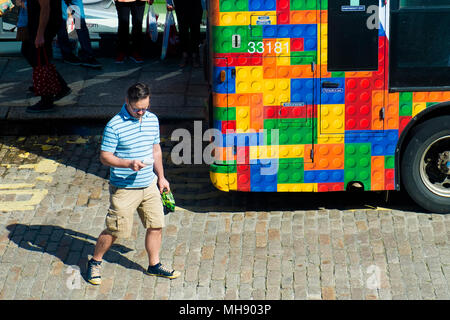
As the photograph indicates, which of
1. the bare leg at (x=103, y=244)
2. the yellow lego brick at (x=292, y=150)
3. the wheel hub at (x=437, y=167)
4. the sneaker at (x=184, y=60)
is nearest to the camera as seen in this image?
the bare leg at (x=103, y=244)

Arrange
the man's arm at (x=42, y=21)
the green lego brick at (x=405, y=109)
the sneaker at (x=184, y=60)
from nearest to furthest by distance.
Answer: the green lego brick at (x=405, y=109) → the man's arm at (x=42, y=21) → the sneaker at (x=184, y=60)

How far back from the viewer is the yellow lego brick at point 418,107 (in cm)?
777

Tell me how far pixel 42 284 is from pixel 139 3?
6.18 meters

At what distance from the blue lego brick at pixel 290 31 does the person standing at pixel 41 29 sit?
157 inches

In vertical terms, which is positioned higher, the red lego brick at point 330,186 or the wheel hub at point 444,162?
the wheel hub at point 444,162

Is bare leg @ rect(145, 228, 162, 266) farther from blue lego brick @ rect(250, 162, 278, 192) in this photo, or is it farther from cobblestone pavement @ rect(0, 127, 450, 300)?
blue lego brick @ rect(250, 162, 278, 192)

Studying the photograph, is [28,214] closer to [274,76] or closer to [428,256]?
[274,76]

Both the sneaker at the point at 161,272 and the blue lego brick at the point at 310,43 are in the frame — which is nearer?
the sneaker at the point at 161,272

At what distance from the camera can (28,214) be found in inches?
326

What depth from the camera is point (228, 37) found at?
7.57 meters

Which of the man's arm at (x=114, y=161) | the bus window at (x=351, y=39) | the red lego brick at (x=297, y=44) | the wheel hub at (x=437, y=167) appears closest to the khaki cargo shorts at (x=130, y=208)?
the man's arm at (x=114, y=161)

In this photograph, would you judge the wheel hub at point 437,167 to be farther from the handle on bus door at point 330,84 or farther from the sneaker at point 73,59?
the sneaker at point 73,59

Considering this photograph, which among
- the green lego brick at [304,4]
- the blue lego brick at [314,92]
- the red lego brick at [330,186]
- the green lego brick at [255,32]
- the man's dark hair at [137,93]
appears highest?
the green lego brick at [304,4]
